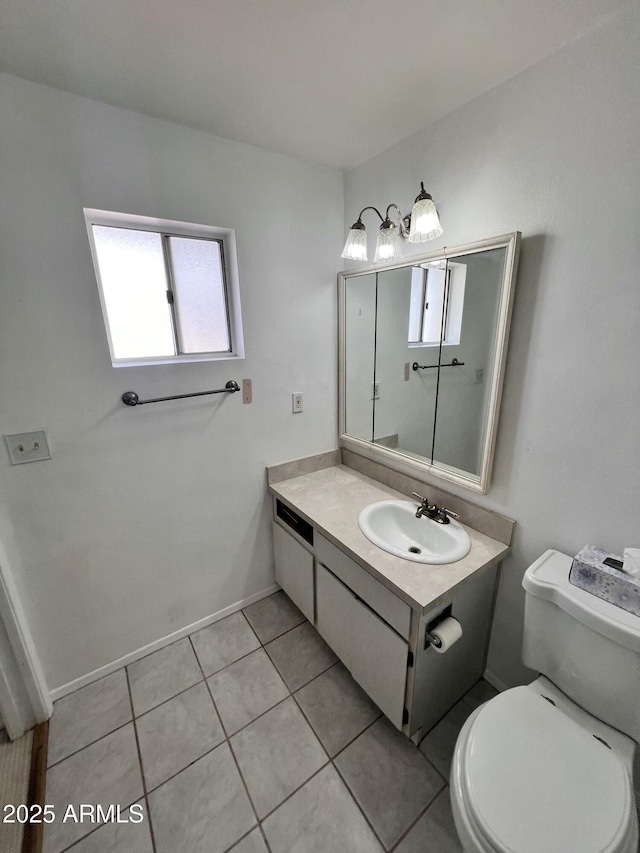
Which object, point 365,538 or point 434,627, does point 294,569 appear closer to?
point 365,538

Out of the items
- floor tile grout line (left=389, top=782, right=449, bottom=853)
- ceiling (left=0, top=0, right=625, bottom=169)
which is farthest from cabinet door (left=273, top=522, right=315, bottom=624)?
ceiling (left=0, top=0, right=625, bottom=169)

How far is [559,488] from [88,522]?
1.83 metres

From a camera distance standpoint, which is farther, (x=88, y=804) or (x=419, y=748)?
(x=419, y=748)

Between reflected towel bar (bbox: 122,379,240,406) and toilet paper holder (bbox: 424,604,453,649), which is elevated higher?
reflected towel bar (bbox: 122,379,240,406)

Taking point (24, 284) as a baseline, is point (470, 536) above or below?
below

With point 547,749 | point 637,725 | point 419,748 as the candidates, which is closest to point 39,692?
point 419,748

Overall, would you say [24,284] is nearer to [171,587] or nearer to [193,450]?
[193,450]

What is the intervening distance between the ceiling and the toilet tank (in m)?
1.56

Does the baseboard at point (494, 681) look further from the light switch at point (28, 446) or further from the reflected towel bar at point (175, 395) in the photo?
the light switch at point (28, 446)

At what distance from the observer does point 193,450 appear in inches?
63.4

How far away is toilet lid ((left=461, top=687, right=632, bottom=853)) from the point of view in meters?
0.75

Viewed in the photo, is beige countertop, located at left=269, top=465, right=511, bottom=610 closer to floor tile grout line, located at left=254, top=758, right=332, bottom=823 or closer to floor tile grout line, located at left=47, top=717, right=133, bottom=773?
floor tile grout line, located at left=254, top=758, right=332, bottom=823

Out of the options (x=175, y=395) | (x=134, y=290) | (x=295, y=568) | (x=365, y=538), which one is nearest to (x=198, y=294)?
→ (x=134, y=290)

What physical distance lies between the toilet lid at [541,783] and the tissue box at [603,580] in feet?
1.23
